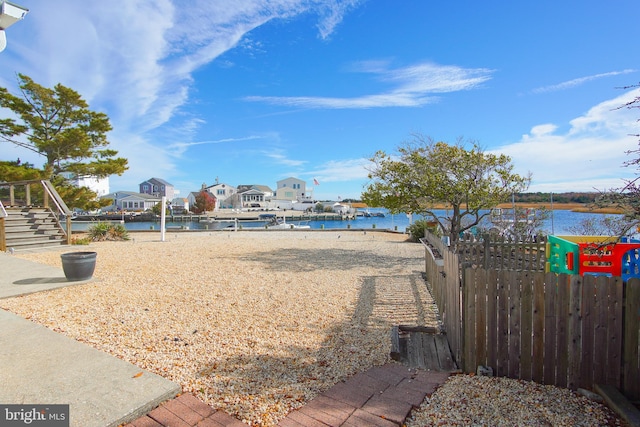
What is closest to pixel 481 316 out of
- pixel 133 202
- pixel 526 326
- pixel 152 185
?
pixel 526 326

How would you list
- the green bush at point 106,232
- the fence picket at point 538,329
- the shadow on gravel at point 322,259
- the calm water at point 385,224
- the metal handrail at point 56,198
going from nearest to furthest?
the fence picket at point 538,329
the shadow on gravel at point 322,259
the metal handrail at point 56,198
the calm water at point 385,224
the green bush at point 106,232

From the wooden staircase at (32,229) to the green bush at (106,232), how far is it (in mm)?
1956

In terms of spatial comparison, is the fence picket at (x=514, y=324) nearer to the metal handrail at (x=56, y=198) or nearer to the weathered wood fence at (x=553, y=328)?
the weathered wood fence at (x=553, y=328)

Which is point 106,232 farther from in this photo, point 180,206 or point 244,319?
point 180,206

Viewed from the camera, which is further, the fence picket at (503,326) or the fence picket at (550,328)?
the fence picket at (503,326)

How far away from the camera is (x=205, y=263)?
9750mm

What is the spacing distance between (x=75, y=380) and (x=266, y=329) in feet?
7.10

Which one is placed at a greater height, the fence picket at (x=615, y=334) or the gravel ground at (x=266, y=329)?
the fence picket at (x=615, y=334)

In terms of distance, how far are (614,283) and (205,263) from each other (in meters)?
9.03

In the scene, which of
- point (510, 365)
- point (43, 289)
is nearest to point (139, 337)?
point (43, 289)

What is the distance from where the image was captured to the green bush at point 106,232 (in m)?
15.0

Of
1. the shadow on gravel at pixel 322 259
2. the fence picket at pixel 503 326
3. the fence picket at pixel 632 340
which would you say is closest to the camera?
the fence picket at pixel 632 340

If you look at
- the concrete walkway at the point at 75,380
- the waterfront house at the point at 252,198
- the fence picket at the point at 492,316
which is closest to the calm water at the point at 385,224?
the fence picket at the point at 492,316

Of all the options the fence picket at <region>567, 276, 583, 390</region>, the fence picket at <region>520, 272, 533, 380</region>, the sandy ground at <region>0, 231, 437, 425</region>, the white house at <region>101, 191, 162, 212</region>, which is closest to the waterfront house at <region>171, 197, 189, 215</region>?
the white house at <region>101, 191, 162, 212</region>
